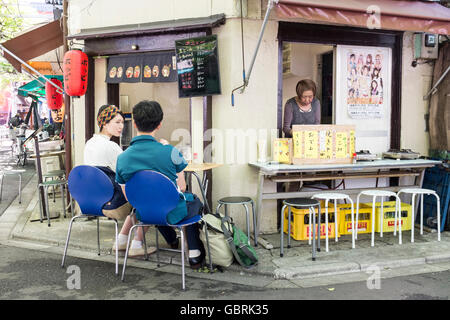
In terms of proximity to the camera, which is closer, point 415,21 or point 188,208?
point 188,208

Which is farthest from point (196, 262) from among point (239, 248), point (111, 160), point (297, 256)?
point (111, 160)

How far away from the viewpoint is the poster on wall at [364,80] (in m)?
6.80

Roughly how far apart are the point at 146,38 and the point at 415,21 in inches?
158

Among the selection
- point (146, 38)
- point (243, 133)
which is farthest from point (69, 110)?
point (243, 133)

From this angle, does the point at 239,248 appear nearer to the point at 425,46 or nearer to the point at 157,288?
the point at 157,288

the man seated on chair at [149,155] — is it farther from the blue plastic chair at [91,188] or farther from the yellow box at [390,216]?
the yellow box at [390,216]

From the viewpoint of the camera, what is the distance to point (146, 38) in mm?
6785

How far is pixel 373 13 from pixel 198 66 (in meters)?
2.52

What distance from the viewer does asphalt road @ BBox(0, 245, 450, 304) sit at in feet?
13.6

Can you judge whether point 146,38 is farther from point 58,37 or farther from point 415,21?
point 415,21

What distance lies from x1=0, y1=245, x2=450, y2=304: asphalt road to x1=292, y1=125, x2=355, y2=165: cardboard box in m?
1.99

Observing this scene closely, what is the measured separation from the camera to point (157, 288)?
172 inches

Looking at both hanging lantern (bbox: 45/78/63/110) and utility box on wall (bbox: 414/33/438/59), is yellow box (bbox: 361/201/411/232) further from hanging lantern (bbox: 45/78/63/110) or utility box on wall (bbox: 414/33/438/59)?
hanging lantern (bbox: 45/78/63/110)

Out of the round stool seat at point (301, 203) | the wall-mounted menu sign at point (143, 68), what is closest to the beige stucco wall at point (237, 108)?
the wall-mounted menu sign at point (143, 68)
